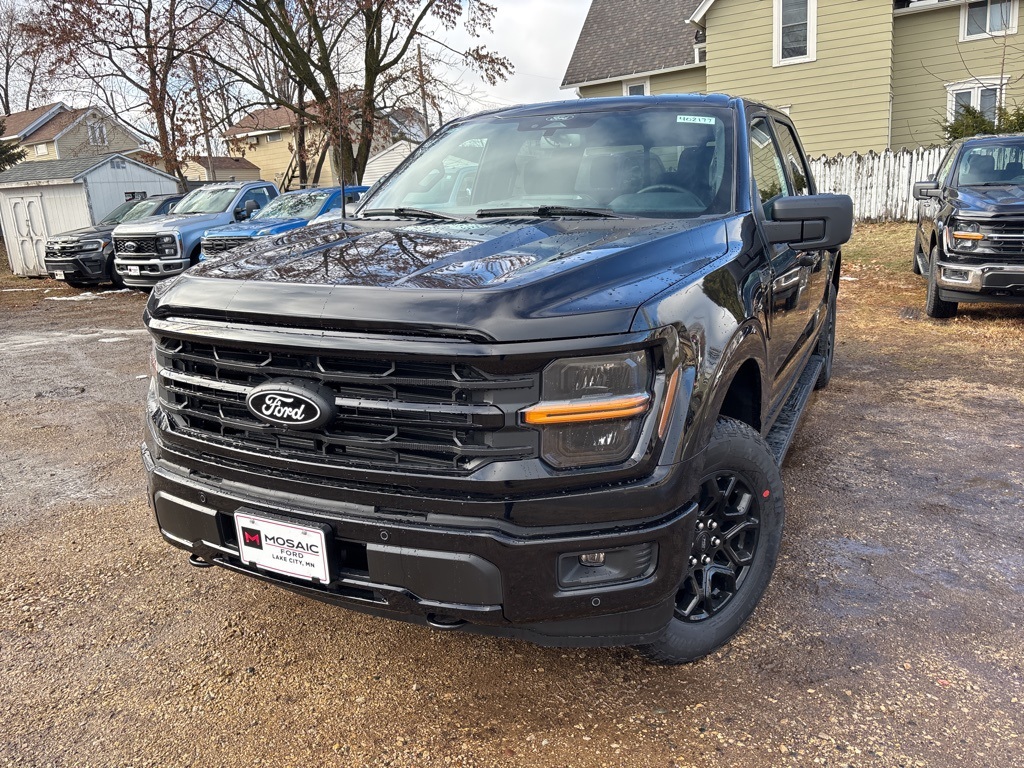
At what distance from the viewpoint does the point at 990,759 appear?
2184 millimetres

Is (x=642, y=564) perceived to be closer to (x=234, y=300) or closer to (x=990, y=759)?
(x=990, y=759)

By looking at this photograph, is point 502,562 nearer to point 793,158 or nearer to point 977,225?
point 793,158

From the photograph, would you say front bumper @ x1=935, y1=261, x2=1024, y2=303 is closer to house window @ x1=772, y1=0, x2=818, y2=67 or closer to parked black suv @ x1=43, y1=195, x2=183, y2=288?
house window @ x1=772, y1=0, x2=818, y2=67

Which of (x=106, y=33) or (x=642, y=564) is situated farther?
(x=106, y=33)

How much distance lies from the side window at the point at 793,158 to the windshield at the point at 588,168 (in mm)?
1001

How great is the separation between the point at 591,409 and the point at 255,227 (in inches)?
460

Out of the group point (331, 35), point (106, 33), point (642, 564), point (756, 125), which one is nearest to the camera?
point (642, 564)

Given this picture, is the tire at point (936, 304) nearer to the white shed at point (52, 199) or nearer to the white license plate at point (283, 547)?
the white license plate at point (283, 547)

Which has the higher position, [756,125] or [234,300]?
[756,125]

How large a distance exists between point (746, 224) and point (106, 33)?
22209mm

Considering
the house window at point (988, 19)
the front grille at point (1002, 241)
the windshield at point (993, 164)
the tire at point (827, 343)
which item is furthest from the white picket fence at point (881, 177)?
the tire at point (827, 343)

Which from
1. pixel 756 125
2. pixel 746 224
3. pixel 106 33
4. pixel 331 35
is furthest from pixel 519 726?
pixel 331 35

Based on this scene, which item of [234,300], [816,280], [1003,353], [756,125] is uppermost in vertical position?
[756,125]

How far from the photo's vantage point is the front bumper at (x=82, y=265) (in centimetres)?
1514
